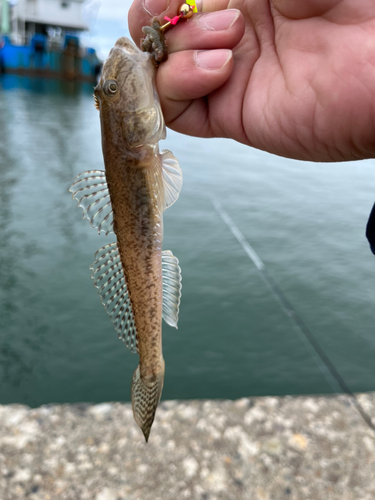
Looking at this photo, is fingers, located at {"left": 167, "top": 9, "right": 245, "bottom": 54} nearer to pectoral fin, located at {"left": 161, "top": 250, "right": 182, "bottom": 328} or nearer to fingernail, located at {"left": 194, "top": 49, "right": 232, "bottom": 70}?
fingernail, located at {"left": 194, "top": 49, "right": 232, "bottom": 70}

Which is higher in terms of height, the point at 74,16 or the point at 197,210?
the point at 74,16

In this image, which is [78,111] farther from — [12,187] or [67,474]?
[67,474]

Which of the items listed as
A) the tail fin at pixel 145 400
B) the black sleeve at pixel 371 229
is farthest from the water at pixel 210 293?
the black sleeve at pixel 371 229

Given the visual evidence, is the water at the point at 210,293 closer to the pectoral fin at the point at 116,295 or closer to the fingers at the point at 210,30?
the pectoral fin at the point at 116,295

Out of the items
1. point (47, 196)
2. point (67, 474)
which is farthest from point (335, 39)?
point (47, 196)

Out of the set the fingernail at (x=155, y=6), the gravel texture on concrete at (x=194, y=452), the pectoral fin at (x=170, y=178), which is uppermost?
the fingernail at (x=155, y=6)

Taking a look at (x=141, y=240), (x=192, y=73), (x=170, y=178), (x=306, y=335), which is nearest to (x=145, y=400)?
(x=141, y=240)
